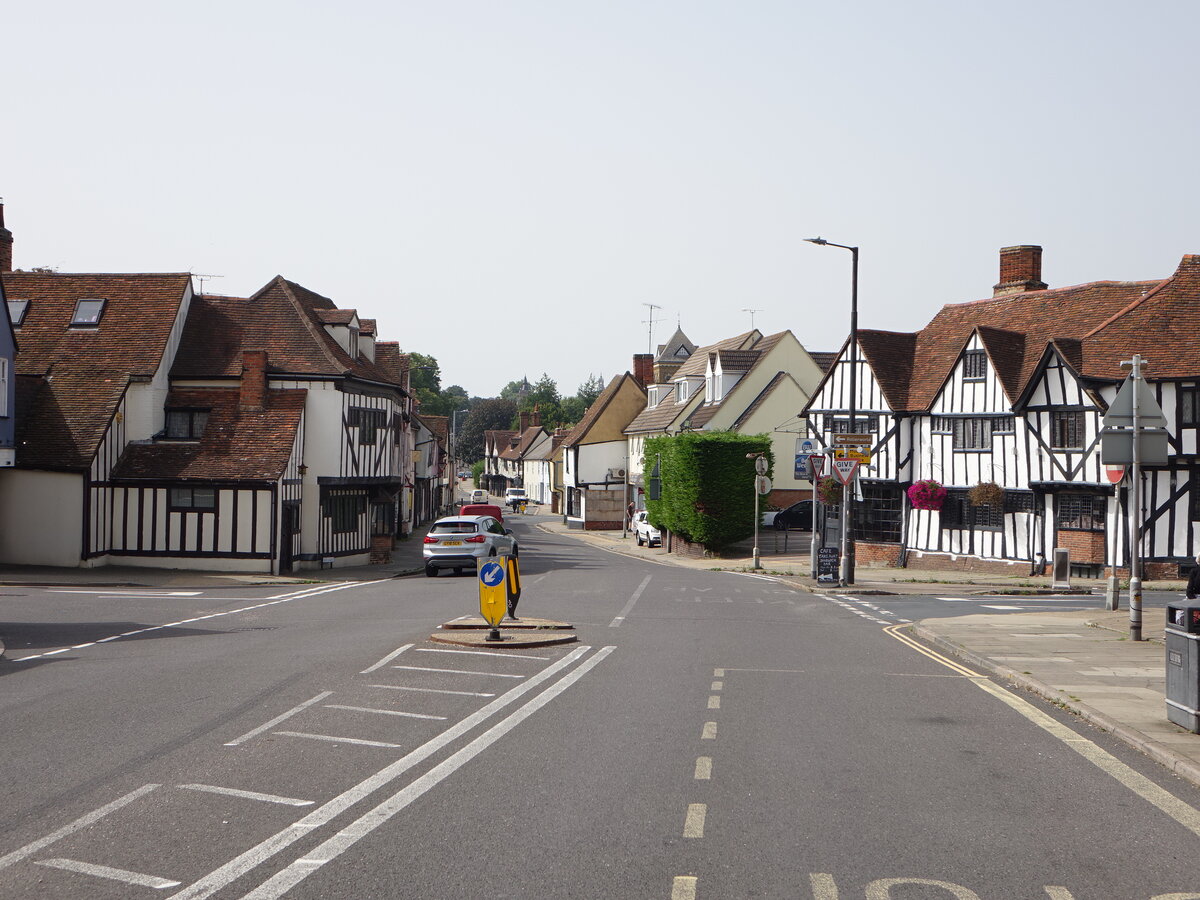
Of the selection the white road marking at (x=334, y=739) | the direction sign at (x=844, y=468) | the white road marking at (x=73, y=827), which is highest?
the direction sign at (x=844, y=468)

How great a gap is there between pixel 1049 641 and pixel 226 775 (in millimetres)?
13616

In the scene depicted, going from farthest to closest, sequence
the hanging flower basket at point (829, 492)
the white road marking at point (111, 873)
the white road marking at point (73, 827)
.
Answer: the hanging flower basket at point (829, 492), the white road marking at point (73, 827), the white road marking at point (111, 873)

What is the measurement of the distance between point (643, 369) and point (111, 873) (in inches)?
2809

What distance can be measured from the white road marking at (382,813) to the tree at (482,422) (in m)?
155

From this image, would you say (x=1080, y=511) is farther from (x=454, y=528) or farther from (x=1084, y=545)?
(x=454, y=528)

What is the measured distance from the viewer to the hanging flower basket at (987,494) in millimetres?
36000

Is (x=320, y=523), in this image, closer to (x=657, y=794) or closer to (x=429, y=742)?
(x=429, y=742)

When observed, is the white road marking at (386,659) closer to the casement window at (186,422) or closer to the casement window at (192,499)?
the casement window at (192,499)

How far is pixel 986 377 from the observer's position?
122 ft

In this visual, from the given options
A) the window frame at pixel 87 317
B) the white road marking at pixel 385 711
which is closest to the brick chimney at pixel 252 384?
the window frame at pixel 87 317

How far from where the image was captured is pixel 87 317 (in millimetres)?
36000

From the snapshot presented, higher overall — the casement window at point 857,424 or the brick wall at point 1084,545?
the casement window at point 857,424

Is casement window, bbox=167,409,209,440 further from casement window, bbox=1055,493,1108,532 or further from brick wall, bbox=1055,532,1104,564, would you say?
brick wall, bbox=1055,532,1104,564

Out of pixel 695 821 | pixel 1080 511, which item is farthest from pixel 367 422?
pixel 695 821
